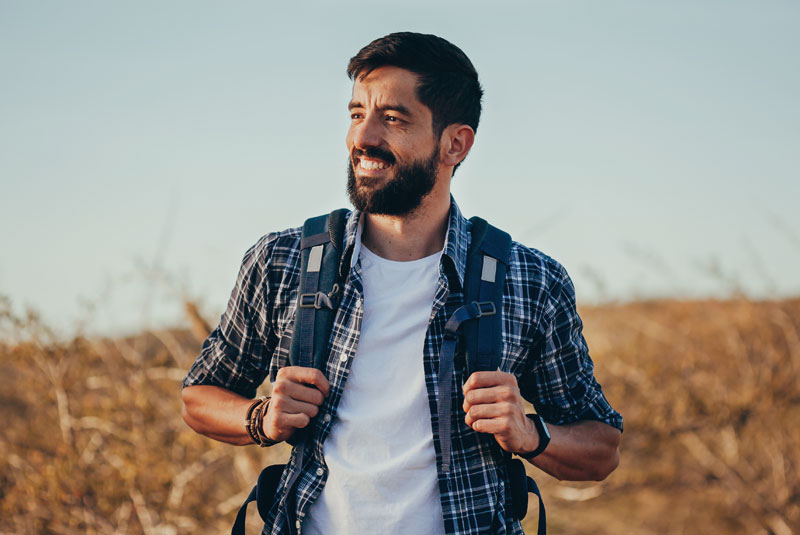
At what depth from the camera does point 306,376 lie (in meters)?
1.99

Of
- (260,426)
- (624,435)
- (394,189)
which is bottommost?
(624,435)

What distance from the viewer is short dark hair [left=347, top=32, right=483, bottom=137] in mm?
2357

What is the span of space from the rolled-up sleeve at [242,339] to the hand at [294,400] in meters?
0.30

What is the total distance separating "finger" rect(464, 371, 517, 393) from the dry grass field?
3174mm

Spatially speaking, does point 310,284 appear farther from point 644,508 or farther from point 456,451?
point 644,508

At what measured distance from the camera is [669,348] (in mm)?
8836

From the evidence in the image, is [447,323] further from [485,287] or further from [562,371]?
[562,371]

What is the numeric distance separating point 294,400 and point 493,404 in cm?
54

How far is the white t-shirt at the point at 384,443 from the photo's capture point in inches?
78.9

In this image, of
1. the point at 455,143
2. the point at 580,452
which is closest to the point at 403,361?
the point at 580,452

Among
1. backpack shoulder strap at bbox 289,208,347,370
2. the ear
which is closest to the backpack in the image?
backpack shoulder strap at bbox 289,208,347,370

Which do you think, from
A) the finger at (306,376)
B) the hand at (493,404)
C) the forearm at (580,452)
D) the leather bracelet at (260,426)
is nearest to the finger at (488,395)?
the hand at (493,404)

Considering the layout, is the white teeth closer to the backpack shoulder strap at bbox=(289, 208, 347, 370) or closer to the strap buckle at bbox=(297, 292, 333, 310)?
the backpack shoulder strap at bbox=(289, 208, 347, 370)

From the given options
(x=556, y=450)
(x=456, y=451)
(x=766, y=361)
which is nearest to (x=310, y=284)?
(x=456, y=451)
